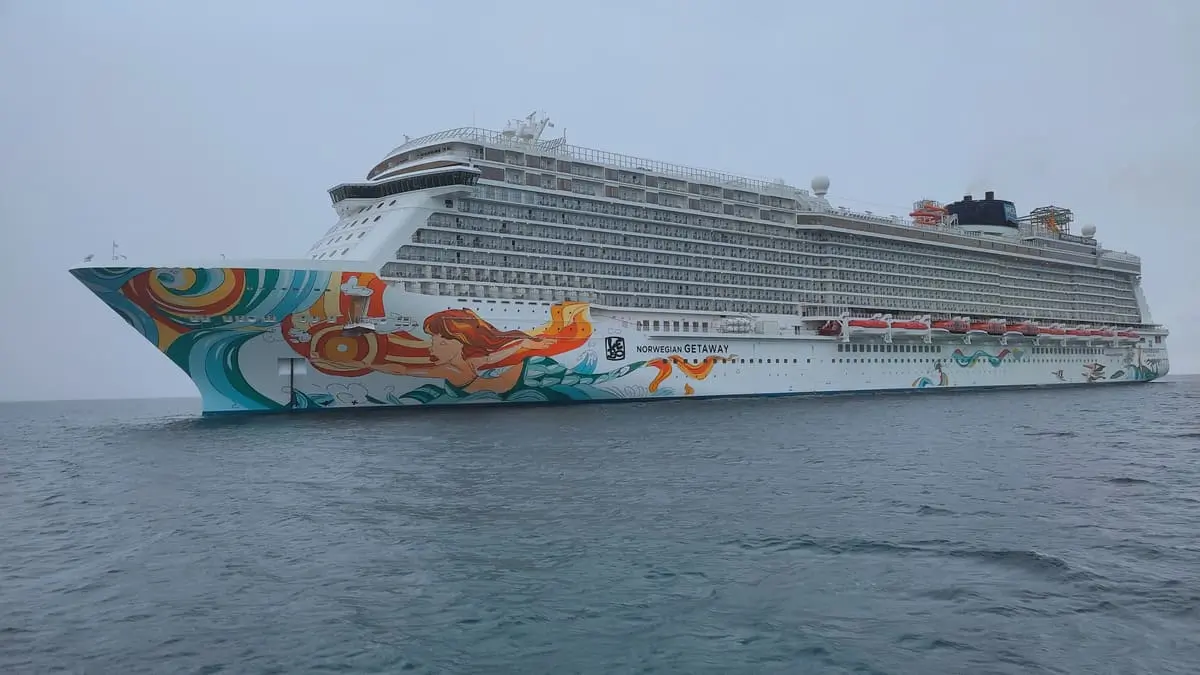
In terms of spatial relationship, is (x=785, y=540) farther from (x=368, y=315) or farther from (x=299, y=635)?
(x=368, y=315)

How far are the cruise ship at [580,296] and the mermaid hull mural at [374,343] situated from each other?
91mm

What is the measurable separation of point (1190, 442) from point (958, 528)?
1698 cm

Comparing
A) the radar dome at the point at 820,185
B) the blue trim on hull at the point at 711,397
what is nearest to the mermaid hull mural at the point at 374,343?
the blue trim on hull at the point at 711,397

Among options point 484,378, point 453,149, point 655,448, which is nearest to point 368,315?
point 484,378

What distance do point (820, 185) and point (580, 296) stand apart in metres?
26.6

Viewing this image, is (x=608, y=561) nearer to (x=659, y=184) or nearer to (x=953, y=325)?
(x=659, y=184)

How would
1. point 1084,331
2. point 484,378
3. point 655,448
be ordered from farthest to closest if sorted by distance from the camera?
point 1084,331 → point 484,378 → point 655,448

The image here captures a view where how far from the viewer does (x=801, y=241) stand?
5316cm

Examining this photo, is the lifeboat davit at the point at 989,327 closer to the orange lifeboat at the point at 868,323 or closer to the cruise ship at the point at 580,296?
the cruise ship at the point at 580,296

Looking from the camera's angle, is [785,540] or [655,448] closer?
[785,540]

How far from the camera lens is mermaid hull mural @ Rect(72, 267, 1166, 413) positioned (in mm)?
29422

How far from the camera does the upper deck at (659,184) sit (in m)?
39.5

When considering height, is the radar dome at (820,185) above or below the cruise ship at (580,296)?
above

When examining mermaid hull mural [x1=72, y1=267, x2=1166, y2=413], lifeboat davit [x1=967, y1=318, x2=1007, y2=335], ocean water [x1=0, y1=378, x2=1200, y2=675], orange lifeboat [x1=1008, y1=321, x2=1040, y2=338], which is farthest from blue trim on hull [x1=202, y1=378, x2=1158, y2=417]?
ocean water [x1=0, y1=378, x2=1200, y2=675]
